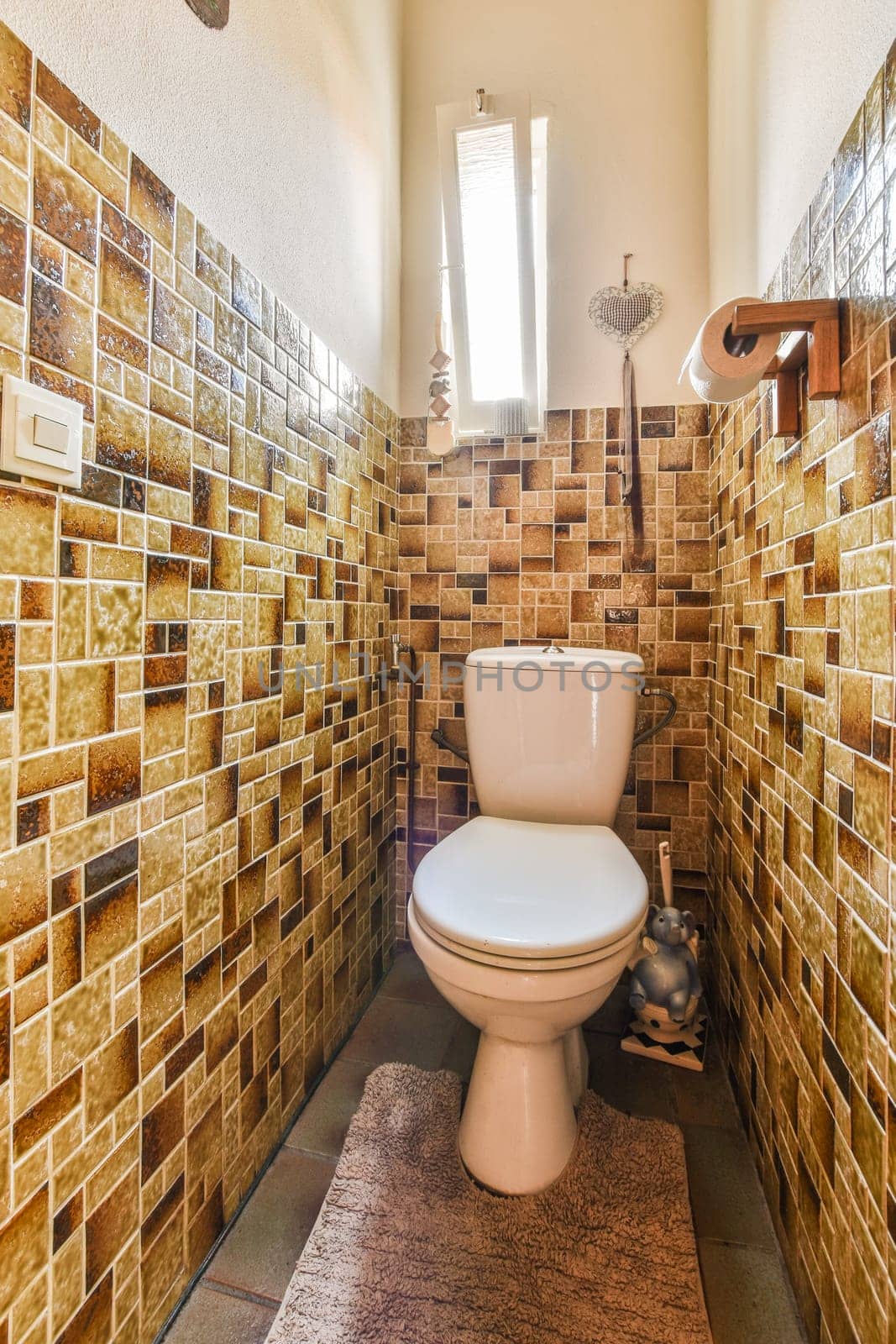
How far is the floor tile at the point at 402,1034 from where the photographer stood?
1376 millimetres

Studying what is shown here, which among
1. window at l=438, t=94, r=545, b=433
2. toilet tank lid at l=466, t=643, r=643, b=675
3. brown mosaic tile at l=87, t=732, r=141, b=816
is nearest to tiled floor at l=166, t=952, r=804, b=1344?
brown mosaic tile at l=87, t=732, r=141, b=816

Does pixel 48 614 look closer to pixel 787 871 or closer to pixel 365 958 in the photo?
pixel 787 871

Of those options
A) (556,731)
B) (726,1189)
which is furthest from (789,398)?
(726,1189)

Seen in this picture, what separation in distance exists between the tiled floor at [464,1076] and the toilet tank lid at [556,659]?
0.88 meters

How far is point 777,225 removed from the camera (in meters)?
1.08

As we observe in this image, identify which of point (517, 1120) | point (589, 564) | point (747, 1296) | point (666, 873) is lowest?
point (747, 1296)

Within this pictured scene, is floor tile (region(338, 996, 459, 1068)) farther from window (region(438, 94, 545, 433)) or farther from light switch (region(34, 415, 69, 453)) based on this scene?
window (region(438, 94, 545, 433))

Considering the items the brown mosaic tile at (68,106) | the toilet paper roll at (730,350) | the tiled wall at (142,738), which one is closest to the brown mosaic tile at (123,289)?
the tiled wall at (142,738)

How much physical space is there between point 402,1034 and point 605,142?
7.78ft

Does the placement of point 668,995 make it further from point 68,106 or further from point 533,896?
point 68,106

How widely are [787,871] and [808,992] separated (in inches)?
7.1

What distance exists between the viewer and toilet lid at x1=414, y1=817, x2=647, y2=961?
0.93 metres

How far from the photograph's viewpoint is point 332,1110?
1226mm

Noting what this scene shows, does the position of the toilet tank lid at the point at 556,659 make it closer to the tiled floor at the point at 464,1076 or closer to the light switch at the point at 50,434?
the tiled floor at the point at 464,1076
